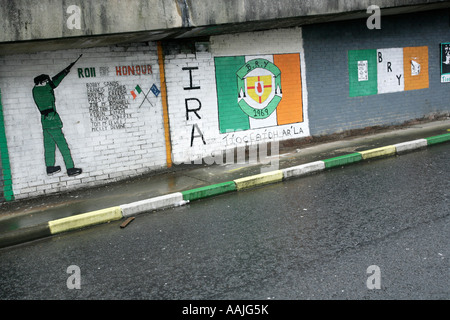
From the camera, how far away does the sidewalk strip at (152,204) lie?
671 cm

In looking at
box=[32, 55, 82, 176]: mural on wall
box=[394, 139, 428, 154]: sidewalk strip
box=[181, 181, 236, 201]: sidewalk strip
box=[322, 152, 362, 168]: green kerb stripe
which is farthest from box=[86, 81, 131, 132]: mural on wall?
box=[394, 139, 428, 154]: sidewalk strip

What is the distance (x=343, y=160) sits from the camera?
909 cm

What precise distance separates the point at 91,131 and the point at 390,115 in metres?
8.88

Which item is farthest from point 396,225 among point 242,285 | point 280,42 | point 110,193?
point 280,42

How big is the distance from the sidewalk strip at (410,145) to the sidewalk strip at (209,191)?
4.47 meters

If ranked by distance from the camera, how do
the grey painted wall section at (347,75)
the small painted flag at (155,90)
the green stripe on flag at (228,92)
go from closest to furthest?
1. the small painted flag at (155,90)
2. the green stripe on flag at (228,92)
3. the grey painted wall section at (347,75)

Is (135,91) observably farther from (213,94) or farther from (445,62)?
(445,62)

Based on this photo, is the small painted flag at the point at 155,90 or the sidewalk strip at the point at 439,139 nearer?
the small painted flag at the point at 155,90

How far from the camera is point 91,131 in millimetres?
8477

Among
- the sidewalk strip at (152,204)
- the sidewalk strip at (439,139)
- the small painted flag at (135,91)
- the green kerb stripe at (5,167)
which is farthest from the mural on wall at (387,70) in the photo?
the green kerb stripe at (5,167)

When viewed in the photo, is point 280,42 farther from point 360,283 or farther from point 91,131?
point 360,283

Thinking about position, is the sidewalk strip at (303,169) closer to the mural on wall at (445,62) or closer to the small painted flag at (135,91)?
the small painted flag at (135,91)

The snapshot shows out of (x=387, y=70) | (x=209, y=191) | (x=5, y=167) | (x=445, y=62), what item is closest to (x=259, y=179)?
(x=209, y=191)

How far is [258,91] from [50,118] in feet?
16.4
